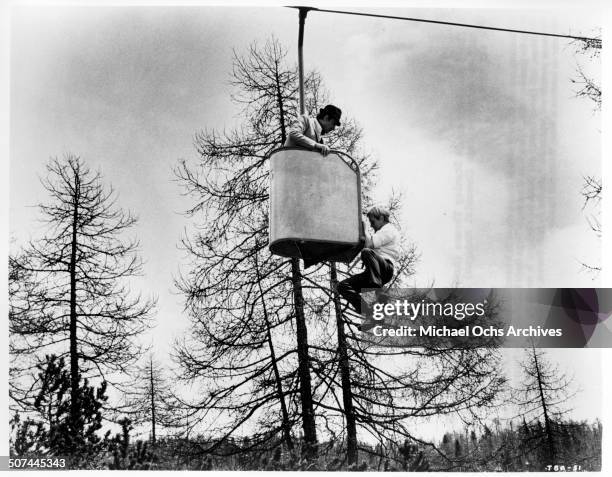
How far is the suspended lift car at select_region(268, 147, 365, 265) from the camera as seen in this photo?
17.2 feet

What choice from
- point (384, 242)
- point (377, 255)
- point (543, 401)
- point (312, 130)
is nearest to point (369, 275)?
point (377, 255)

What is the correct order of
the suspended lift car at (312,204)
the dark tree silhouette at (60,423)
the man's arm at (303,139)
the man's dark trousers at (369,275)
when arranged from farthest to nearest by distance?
the dark tree silhouette at (60,423) → the man's dark trousers at (369,275) → the man's arm at (303,139) → the suspended lift car at (312,204)

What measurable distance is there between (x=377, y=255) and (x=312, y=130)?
1.07 m

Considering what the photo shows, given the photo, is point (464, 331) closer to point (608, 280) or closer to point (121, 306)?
point (608, 280)

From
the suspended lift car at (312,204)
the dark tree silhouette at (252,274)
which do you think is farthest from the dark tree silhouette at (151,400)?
the suspended lift car at (312,204)

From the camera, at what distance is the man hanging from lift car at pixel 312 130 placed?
5418 millimetres

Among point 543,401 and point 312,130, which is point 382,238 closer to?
point 312,130

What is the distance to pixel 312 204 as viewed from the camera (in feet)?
17.3

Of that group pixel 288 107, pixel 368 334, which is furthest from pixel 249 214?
pixel 368 334

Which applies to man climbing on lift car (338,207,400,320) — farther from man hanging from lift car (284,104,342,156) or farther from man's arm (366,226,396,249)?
man hanging from lift car (284,104,342,156)

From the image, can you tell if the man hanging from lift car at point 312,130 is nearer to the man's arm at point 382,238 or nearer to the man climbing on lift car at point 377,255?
the man climbing on lift car at point 377,255

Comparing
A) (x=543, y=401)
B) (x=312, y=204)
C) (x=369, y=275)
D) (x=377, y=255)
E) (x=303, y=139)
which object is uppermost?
(x=303, y=139)

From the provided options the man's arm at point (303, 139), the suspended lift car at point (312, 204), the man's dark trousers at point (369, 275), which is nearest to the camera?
the suspended lift car at point (312, 204)

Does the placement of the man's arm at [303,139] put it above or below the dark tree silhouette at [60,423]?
above
